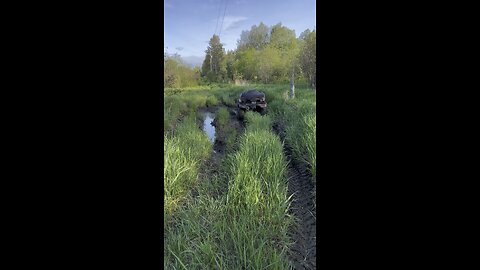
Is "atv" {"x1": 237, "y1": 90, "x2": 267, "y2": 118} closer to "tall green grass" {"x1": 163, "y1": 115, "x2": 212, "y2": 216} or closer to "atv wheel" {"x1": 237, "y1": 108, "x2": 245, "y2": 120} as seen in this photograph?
"atv wheel" {"x1": 237, "y1": 108, "x2": 245, "y2": 120}

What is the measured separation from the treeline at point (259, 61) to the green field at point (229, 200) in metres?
0.51

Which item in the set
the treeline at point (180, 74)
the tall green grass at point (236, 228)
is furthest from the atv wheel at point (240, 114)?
the tall green grass at point (236, 228)

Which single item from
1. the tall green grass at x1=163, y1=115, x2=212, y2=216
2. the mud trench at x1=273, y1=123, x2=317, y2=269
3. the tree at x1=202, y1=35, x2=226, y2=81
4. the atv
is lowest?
the mud trench at x1=273, y1=123, x2=317, y2=269

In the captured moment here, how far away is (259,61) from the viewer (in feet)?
17.4

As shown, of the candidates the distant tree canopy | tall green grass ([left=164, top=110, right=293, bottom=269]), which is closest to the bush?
the distant tree canopy

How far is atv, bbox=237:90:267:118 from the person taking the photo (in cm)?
627

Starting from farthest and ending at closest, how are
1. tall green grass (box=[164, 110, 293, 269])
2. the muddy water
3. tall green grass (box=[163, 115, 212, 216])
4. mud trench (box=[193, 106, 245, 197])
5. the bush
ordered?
1. the bush
2. the muddy water
3. mud trench (box=[193, 106, 245, 197])
4. tall green grass (box=[163, 115, 212, 216])
5. tall green grass (box=[164, 110, 293, 269])

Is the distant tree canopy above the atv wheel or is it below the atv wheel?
above

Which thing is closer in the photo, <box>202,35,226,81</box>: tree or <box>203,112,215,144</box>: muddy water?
<box>202,35,226,81</box>: tree

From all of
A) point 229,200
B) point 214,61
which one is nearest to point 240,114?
point 214,61

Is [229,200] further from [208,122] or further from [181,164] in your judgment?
[208,122]

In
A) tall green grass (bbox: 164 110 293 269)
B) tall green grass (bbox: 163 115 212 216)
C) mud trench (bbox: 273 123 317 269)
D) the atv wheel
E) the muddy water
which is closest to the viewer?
tall green grass (bbox: 164 110 293 269)

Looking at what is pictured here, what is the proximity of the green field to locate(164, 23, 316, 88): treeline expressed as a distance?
0.51 meters

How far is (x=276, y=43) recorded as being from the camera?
5.80 m
